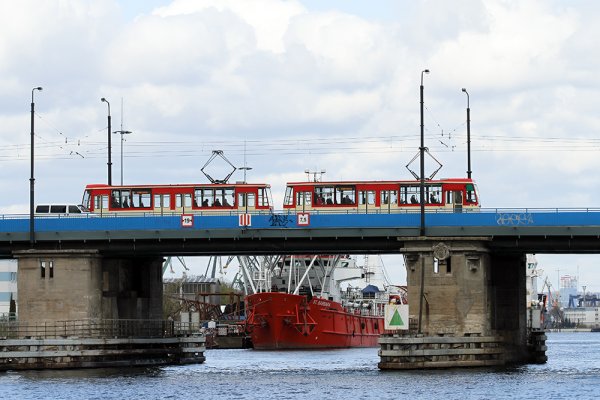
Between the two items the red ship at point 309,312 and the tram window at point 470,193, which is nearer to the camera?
the tram window at point 470,193

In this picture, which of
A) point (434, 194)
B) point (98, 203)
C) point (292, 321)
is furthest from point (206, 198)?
point (292, 321)

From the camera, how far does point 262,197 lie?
11812 cm

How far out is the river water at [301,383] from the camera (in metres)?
86.0

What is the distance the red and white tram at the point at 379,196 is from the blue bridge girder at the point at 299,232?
7.05 metres

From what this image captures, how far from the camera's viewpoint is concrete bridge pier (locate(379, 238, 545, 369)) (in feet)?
330

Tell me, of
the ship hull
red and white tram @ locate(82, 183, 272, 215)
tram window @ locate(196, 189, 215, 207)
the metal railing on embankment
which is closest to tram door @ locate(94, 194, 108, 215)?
red and white tram @ locate(82, 183, 272, 215)

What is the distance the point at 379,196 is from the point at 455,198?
19.1ft

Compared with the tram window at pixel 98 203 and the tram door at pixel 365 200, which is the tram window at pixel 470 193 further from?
the tram window at pixel 98 203

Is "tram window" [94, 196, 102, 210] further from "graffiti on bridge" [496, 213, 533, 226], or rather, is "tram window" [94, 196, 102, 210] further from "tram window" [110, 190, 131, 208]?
"graffiti on bridge" [496, 213, 533, 226]

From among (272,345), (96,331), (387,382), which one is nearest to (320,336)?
(272,345)

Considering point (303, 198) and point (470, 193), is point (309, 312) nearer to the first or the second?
point (303, 198)

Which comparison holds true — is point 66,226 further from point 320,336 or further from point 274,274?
point 274,274

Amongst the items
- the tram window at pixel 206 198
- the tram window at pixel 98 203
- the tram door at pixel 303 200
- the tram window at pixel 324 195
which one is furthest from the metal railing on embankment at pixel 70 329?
the tram window at pixel 324 195

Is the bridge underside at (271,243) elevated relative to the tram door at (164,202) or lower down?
lower down
